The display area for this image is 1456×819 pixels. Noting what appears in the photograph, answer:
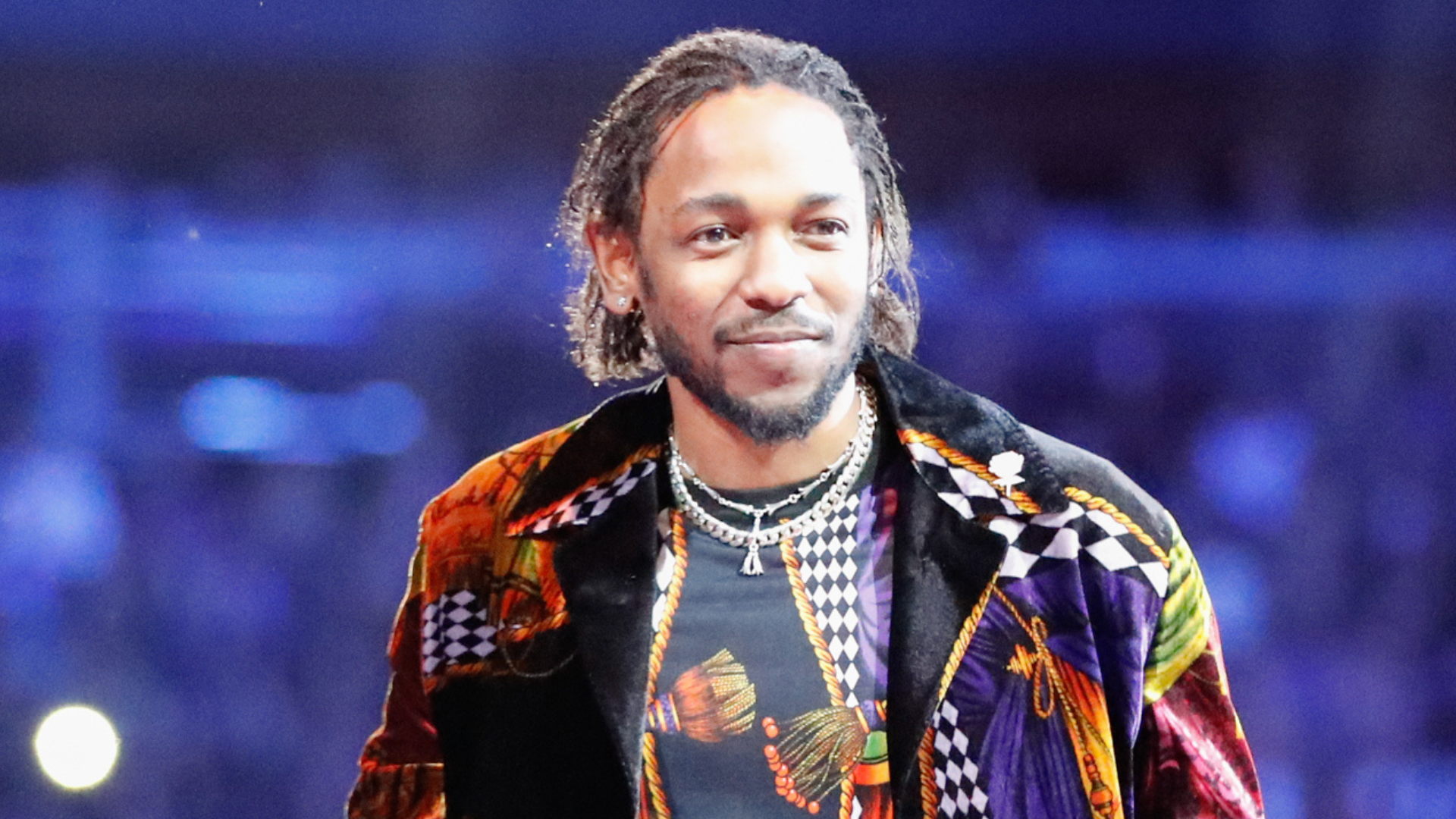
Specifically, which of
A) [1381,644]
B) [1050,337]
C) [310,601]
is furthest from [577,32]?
[1381,644]

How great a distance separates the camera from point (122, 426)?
8.18 feet

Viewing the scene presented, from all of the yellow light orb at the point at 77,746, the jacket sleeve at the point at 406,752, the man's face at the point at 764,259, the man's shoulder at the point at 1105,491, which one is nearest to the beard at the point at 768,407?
the man's face at the point at 764,259

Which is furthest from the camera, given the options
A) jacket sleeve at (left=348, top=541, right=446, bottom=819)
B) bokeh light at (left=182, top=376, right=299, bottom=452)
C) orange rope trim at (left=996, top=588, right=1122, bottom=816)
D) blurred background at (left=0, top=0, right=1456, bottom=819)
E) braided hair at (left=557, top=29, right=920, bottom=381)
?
bokeh light at (left=182, top=376, right=299, bottom=452)

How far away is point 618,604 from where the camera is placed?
1536 millimetres

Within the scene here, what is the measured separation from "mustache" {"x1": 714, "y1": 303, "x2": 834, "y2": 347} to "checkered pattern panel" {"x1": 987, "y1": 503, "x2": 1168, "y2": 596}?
0.86 feet

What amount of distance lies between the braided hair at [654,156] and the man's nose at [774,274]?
0.52ft

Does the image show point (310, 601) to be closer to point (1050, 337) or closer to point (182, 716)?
point (182, 716)

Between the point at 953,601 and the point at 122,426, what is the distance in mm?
1677

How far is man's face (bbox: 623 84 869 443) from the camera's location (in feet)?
4.83

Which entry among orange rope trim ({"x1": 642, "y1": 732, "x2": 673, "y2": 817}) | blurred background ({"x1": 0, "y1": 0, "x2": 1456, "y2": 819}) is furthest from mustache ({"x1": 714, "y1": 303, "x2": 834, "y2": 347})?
blurred background ({"x1": 0, "y1": 0, "x2": 1456, "y2": 819})

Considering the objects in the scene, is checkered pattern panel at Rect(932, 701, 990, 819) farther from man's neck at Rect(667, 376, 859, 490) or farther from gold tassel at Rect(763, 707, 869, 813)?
man's neck at Rect(667, 376, 859, 490)

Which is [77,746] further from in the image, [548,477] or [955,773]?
[955,773]

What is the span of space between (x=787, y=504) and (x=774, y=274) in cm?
26

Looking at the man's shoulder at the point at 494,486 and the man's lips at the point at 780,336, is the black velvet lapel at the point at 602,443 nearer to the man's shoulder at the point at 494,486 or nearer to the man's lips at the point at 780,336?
the man's shoulder at the point at 494,486
